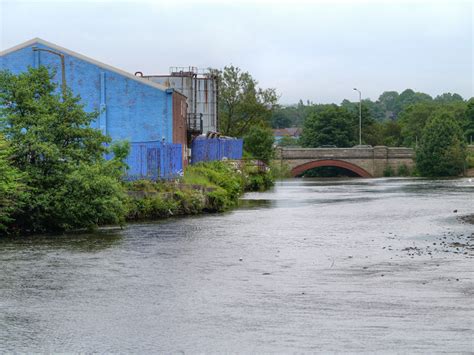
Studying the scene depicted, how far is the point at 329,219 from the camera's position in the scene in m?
33.4

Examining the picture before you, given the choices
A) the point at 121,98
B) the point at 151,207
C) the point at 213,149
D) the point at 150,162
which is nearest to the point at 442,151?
the point at 213,149

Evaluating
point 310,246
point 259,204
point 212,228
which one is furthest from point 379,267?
point 259,204

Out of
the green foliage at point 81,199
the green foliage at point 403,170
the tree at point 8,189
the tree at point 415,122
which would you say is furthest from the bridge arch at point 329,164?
the tree at point 8,189

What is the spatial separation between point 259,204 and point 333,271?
23771 mm

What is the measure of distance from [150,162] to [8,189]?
11268mm

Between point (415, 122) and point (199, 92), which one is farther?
point (415, 122)

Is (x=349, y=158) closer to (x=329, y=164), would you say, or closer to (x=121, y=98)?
(x=329, y=164)

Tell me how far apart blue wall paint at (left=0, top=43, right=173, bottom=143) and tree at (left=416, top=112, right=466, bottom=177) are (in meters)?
59.4

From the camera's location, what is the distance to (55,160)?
92.4ft

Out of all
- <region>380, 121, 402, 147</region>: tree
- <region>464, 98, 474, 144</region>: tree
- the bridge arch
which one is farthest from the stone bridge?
<region>380, 121, 402, 147</region>: tree

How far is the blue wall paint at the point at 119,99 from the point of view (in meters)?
43.7

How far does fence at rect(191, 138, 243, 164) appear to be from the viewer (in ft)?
177

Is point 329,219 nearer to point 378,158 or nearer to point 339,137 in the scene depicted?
point 378,158

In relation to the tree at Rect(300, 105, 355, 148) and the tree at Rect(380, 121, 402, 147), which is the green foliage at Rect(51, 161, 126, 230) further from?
the tree at Rect(380, 121, 402, 147)
